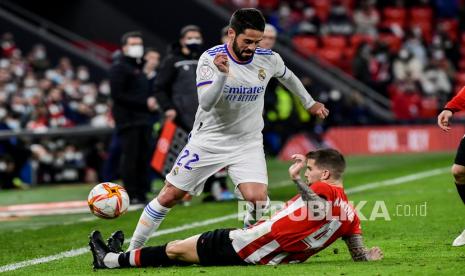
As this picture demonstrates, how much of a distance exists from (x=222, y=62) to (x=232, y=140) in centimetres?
95

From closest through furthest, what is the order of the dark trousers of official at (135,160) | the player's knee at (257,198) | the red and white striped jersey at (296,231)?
1. the red and white striped jersey at (296,231)
2. the player's knee at (257,198)
3. the dark trousers of official at (135,160)

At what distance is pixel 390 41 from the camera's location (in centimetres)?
3067

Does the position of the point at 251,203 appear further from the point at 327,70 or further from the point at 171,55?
the point at 327,70

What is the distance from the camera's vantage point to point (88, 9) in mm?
27938

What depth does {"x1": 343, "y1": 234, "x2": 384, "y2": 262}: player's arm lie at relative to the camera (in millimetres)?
7793

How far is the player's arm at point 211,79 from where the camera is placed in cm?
774

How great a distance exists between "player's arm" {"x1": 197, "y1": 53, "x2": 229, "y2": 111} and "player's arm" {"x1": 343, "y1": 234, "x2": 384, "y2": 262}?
140 centimetres

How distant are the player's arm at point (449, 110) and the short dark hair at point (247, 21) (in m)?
1.82

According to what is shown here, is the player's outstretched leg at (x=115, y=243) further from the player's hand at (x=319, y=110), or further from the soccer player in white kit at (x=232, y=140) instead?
the player's hand at (x=319, y=110)

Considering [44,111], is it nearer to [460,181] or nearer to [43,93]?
[43,93]

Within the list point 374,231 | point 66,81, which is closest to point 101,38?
point 66,81

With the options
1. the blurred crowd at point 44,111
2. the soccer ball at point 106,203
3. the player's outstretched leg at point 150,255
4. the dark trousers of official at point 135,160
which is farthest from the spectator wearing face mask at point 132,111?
the player's outstretched leg at point 150,255

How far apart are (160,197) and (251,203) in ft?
2.36

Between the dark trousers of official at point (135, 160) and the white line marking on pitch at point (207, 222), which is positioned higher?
the dark trousers of official at point (135, 160)
